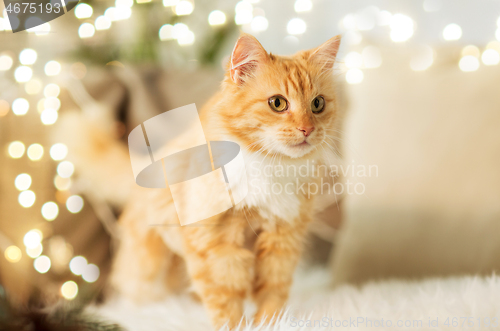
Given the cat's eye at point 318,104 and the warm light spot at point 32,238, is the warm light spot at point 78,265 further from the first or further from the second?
the cat's eye at point 318,104

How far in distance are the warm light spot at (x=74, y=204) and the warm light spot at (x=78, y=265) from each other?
0.40 ft

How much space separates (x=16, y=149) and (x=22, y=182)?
8cm

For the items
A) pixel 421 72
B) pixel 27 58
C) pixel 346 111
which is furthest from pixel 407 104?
pixel 27 58

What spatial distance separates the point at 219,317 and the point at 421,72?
0.84 metres

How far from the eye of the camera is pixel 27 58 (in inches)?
28.4

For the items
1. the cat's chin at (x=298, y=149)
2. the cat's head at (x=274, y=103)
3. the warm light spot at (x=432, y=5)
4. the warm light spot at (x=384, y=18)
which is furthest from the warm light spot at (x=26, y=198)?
the warm light spot at (x=432, y=5)

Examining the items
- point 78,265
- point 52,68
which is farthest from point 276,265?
point 52,68

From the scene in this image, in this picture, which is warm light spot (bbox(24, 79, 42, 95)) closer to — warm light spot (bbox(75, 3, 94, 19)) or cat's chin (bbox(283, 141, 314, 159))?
warm light spot (bbox(75, 3, 94, 19))

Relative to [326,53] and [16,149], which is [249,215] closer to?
[326,53]

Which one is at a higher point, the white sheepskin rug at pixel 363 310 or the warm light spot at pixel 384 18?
the warm light spot at pixel 384 18

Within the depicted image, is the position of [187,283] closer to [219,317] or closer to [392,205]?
[219,317]

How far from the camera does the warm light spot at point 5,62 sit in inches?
28.3

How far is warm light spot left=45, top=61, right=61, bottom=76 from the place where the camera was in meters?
0.72

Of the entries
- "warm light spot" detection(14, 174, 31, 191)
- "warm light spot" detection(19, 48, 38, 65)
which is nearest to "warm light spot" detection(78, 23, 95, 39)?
"warm light spot" detection(19, 48, 38, 65)
